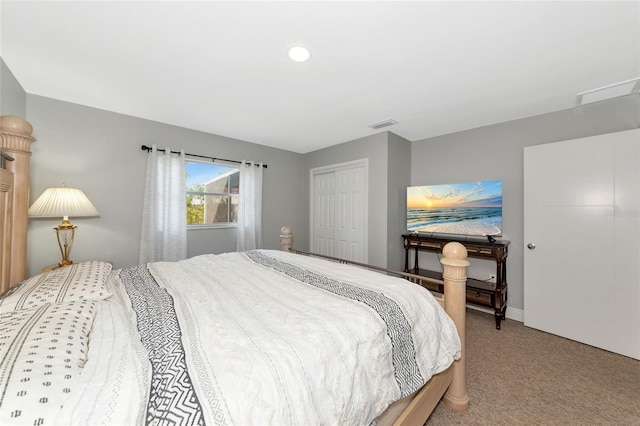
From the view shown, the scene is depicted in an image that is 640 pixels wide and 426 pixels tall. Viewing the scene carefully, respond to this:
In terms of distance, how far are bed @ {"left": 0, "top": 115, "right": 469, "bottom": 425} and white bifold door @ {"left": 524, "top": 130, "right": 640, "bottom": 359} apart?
6.11ft

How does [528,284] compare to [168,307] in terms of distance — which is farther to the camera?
[528,284]

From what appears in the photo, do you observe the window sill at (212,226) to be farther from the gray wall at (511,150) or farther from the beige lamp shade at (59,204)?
the gray wall at (511,150)

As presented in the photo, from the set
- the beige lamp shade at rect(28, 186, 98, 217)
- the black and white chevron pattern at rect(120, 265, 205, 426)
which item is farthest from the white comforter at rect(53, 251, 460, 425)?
the beige lamp shade at rect(28, 186, 98, 217)

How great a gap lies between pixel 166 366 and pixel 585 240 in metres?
3.57

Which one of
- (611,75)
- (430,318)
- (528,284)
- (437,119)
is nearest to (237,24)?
(430,318)

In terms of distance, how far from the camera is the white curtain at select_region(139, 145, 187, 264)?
9.64ft

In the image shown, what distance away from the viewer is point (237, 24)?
148cm

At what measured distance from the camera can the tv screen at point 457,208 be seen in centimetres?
297

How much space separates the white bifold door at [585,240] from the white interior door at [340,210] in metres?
1.95

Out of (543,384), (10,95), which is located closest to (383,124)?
(543,384)

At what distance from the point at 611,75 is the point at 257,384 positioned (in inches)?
128

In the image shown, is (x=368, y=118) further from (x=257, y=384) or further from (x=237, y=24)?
(x=257, y=384)

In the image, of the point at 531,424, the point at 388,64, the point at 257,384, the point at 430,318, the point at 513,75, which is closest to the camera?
the point at 257,384

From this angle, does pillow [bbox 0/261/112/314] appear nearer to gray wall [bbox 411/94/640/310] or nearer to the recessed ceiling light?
the recessed ceiling light
